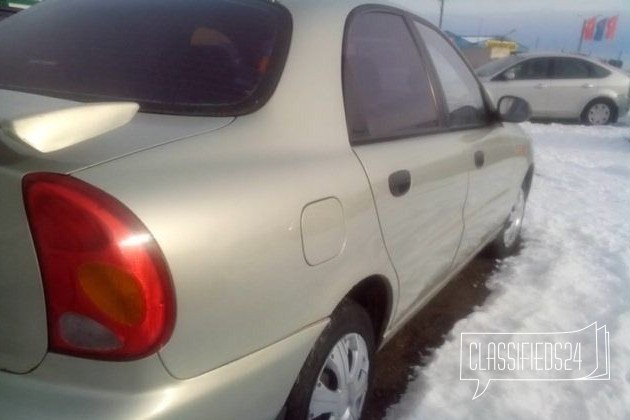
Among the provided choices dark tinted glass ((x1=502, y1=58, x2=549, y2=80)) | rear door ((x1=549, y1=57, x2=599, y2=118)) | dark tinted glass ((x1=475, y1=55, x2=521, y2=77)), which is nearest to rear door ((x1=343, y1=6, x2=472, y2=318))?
dark tinted glass ((x1=475, y1=55, x2=521, y2=77))

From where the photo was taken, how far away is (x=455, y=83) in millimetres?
2904

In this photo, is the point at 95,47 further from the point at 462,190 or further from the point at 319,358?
the point at 462,190

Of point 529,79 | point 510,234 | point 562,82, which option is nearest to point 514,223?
point 510,234

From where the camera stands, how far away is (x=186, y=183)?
1.28 meters

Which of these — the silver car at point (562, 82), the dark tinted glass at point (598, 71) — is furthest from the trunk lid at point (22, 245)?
the dark tinted glass at point (598, 71)

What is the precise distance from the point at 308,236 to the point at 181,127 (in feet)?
1.38

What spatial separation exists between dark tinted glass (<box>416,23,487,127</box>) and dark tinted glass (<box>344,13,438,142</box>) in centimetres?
20

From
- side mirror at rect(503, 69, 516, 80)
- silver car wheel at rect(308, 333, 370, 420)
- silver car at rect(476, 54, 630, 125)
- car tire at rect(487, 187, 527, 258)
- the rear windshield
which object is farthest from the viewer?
silver car at rect(476, 54, 630, 125)

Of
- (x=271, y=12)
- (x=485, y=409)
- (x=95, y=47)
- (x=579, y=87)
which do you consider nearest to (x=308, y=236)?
(x=271, y=12)

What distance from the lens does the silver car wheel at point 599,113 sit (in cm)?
1212

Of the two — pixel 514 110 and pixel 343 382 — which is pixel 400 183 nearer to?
pixel 343 382

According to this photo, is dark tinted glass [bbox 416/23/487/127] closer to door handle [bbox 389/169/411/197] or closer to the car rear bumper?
door handle [bbox 389/169/411/197]

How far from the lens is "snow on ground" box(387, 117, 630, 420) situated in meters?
2.39

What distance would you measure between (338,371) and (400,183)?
656 mm
